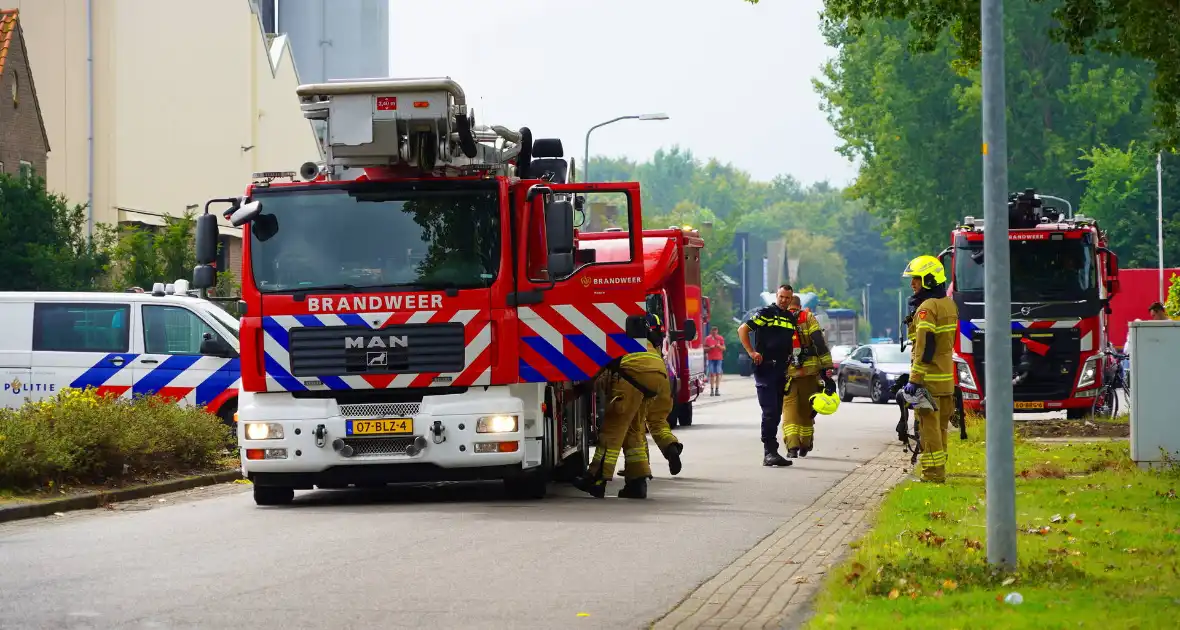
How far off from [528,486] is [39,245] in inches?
925

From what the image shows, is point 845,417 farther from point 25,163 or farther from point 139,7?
point 139,7

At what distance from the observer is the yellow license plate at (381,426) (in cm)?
1395

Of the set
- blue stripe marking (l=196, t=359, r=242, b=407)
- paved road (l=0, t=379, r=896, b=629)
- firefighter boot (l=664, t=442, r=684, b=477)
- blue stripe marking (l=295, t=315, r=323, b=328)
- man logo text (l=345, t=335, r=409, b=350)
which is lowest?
paved road (l=0, t=379, r=896, b=629)

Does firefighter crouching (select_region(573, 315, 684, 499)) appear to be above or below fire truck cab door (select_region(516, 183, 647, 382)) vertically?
below

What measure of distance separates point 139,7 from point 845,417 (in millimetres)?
26379

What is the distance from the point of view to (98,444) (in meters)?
15.6

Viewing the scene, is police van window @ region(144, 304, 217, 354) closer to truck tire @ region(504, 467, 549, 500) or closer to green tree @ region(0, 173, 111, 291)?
truck tire @ region(504, 467, 549, 500)

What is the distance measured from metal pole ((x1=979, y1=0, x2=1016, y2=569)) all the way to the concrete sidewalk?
107 centimetres

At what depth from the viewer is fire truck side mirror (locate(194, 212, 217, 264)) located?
14.3 m

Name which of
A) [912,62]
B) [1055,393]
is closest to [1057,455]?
[1055,393]

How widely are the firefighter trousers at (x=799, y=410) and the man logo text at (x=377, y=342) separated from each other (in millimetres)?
6313

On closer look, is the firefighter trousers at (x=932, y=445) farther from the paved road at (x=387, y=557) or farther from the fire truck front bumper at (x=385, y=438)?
the fire truck front bumper at (x=385, y=438)

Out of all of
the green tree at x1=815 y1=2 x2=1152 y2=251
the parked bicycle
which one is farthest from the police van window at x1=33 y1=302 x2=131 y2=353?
the green tree at x1=815 y1=2 x2=1152 y2=251

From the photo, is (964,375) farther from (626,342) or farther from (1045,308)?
(626,342)
